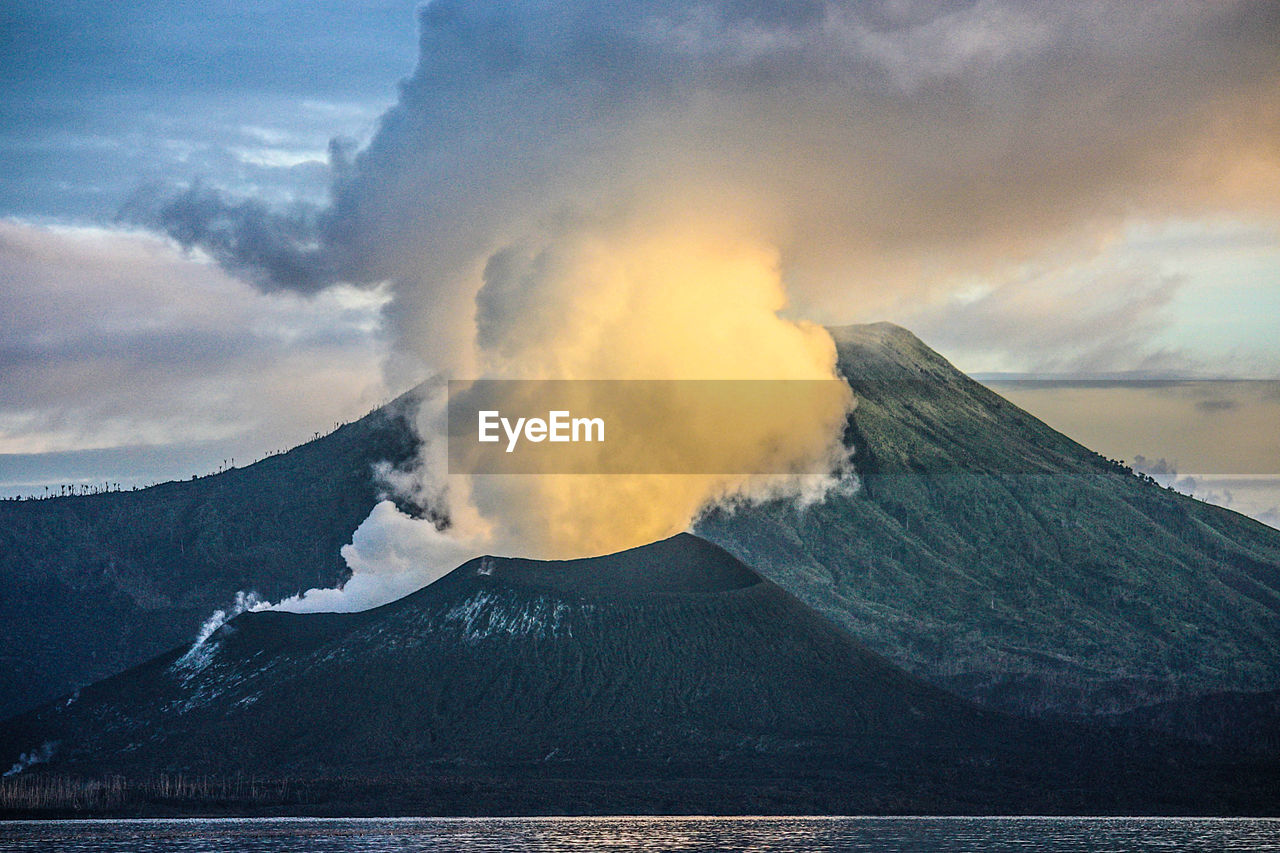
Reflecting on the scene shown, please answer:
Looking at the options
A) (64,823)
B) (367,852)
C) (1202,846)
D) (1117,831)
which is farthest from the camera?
(64,823)

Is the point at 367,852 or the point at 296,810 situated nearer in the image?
the point at 367,852

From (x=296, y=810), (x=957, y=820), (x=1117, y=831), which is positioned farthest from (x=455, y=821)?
(x=1117, y=831)

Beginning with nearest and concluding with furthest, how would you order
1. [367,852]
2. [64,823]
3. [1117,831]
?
[367,852], [1117,831], [64,823]

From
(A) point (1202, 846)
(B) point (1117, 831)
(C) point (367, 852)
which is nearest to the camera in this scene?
(C) point (367, 852)

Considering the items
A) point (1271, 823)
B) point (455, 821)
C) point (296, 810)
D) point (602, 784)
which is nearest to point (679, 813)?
point (602, 784)

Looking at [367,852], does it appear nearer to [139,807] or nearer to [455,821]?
A: [455,821]

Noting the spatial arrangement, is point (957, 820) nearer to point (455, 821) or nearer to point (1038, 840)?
point (1038, 840)
